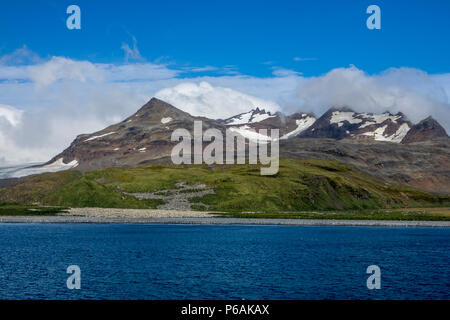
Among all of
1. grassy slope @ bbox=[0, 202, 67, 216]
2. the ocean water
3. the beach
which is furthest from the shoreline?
the ocean water

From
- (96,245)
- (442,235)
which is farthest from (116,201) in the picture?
(442,235)

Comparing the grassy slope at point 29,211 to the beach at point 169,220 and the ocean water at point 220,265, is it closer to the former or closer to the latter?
the beach at point 169,220

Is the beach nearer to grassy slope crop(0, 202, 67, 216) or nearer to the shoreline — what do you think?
the shoreline

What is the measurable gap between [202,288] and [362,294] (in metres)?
17.3

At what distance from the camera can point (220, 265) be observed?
77875 mm

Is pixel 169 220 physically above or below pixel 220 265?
below

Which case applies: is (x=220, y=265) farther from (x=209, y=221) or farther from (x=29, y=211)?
(x=29, y=211)

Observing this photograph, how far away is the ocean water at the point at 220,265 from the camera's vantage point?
58594 mm

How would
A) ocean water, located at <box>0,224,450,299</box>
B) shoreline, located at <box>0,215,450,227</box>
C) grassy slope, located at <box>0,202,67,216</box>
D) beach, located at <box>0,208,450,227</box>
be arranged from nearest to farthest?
ocean water, located at <box>0,224,450,299</box>
shoreline, located at <box>0,215,450,227</box>
beach, located at <box>0,208,450,227</box>
grassy slope, located at <box>0,202,67,216</box>

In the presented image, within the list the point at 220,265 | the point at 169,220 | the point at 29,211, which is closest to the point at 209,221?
the point at 169,220

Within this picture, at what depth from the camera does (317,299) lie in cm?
5512

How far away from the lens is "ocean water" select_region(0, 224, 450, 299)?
5859cm

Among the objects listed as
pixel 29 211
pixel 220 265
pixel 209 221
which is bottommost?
pixel 209 221

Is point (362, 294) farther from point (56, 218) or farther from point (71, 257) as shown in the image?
point (56, 218)
